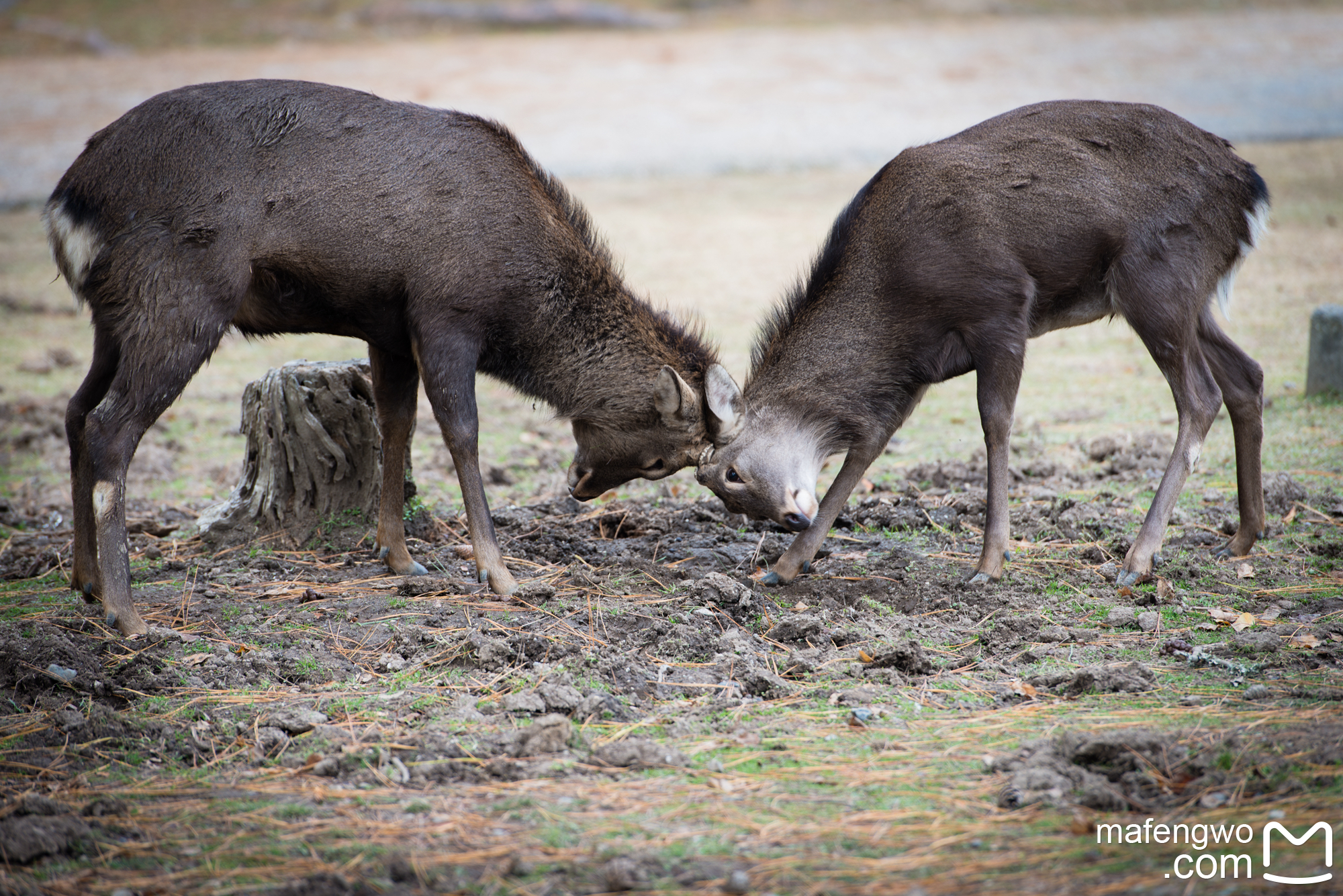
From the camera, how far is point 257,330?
522cm

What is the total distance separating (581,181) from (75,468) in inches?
513

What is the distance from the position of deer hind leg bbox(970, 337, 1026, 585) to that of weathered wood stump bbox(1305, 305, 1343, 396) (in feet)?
13.3

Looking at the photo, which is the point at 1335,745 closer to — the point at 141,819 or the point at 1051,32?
the point at 141,819

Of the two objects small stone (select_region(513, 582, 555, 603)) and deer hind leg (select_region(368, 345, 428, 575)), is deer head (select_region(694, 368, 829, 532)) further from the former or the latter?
deer hind leg (select_region(368, 345, 428, 575))

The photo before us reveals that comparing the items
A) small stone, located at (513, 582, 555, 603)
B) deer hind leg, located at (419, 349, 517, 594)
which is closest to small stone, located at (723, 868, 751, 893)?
small stone, located at (513, 582, 555, 603)

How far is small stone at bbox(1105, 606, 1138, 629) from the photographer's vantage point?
4719mm

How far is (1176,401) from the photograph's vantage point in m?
5.52

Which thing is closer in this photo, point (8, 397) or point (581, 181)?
point (8, 397)

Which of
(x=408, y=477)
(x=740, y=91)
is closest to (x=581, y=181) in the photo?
(x=740, y=91)

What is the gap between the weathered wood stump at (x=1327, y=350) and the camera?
812 centimetres

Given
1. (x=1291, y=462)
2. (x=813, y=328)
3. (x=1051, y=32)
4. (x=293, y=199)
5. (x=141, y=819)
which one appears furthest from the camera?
(x=1051, y=32)

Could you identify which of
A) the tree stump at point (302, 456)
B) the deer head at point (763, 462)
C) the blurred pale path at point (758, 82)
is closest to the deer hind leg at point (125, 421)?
the tree stump at point (302, 456)

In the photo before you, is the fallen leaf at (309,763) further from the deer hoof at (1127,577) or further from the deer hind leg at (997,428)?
the deer hoof at (1127,577)

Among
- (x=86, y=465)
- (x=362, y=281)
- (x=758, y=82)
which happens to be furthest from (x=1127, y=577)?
(x=758, y=82)
